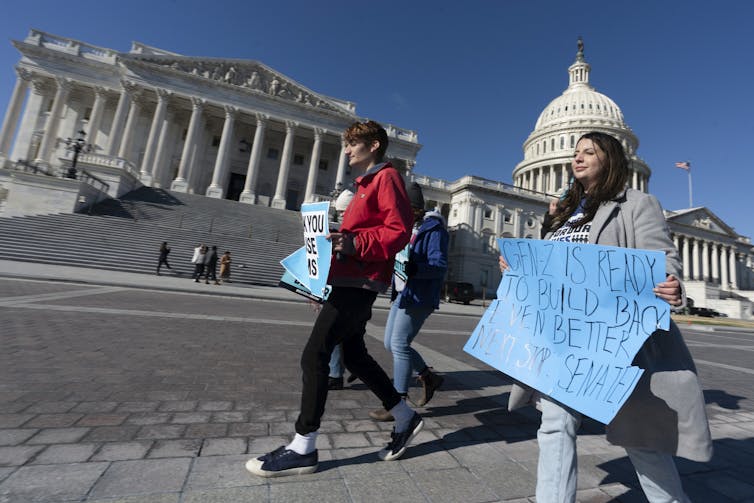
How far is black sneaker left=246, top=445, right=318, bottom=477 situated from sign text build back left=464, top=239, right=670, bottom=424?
1218 mm

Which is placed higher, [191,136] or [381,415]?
[191,136]

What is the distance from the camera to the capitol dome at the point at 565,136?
6606 centimetres

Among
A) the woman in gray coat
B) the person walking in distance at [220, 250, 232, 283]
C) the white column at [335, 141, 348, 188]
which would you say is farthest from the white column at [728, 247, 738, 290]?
the woman in gray coat

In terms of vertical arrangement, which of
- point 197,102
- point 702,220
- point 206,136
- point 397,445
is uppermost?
point 702,220

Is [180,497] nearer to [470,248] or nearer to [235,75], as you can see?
[235,75]

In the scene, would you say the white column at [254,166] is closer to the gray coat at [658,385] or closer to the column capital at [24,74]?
the column capital at [24,74]

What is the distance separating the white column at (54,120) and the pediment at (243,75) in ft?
23.4

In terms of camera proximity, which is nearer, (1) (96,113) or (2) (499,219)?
(1) (96,113)

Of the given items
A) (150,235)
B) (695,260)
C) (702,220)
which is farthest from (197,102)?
(702,220)

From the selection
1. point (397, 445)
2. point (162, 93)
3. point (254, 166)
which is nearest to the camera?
point (397, 445)

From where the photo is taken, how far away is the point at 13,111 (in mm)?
32406

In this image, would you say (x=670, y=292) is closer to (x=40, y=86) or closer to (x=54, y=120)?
(x=54, y=120)

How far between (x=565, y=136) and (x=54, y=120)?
256ft

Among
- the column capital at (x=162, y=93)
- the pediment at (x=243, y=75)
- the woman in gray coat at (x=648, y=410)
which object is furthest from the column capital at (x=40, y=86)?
the woman in gray coat at (x=648, y=410)
